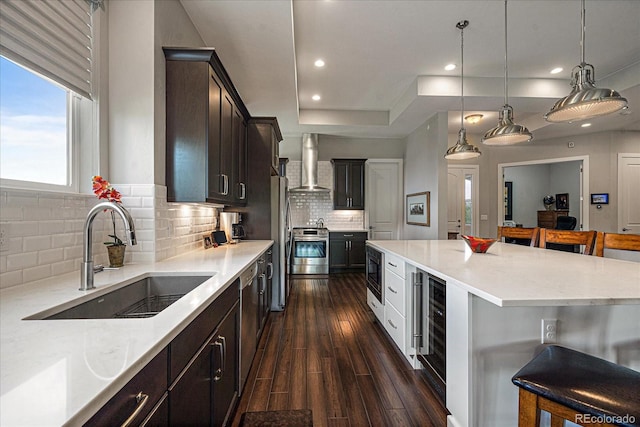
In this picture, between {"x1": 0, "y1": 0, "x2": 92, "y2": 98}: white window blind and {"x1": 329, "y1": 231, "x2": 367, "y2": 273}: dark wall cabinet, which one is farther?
{"x1": 329, "y1": 231, "x2": 367, "y2": 273}: dark wall cabinet

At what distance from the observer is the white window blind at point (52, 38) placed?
117 centimetres

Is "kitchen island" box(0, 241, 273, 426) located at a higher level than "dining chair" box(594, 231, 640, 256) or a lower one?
lower

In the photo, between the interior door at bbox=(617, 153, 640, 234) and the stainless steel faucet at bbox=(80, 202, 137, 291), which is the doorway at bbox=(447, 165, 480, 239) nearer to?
the interior door at bbox=(617, 153, 640, 234)

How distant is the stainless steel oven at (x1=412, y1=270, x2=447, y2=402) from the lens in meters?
1.75

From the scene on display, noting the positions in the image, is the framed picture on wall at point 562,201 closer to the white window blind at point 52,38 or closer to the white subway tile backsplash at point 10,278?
the white window blind at point 52,38

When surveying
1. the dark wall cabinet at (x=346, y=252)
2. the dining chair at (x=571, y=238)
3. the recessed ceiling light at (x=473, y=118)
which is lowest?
the dark wall cabinet at (x=346, y=252)

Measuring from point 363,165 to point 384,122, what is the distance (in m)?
1.07

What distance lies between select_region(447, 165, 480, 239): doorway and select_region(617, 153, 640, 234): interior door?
2424 mm

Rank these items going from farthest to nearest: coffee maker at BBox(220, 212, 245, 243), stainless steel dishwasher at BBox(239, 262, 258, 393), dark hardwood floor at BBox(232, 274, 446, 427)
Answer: coffee maker at BBox(220, 212, 245, 243) < stainless steel dishwasher at BBox(239, 262, 258, 393) < dark hardwood floor at BBox(232, 274, 446, 427)

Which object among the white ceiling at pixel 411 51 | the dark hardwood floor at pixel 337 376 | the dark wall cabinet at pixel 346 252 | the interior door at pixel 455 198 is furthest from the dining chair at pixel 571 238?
the interior door at pixel 455 198

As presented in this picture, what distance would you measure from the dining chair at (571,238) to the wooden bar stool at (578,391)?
154 cm

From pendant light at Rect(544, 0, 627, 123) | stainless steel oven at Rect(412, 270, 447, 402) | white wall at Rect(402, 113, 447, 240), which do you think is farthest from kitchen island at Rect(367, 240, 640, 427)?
white wall at Rect(402, 113, 447, 240)

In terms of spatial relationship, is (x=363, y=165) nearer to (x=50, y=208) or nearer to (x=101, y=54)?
(x=101, y=54)

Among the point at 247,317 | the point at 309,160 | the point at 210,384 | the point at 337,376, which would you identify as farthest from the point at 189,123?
the point at 309,160
